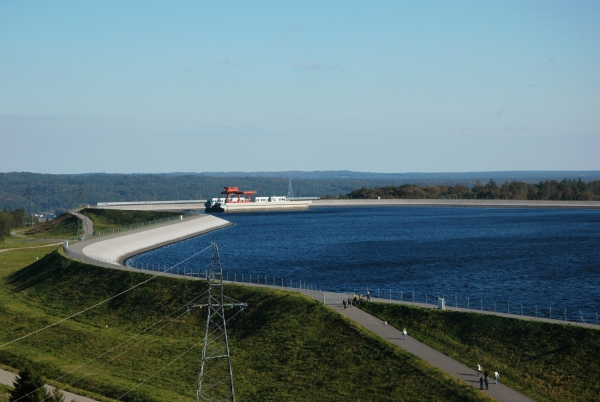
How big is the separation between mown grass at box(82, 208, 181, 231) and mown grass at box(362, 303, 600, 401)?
10896 cm

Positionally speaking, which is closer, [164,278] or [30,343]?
[30,343]

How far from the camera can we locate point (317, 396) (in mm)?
42281

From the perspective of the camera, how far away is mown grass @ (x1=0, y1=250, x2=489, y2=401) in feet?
140

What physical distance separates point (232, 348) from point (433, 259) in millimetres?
48649

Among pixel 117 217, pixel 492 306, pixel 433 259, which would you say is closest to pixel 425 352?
pixel 492 306

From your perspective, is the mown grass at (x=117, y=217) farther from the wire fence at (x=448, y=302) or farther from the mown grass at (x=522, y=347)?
the mown grass at (x=522, y=347)

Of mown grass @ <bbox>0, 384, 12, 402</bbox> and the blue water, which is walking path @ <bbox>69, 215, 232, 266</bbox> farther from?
mown grass @ <bbox>0, 384, 12, 402</bbox>

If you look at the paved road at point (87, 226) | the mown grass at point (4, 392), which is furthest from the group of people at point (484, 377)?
the paved road at point (87, 226)

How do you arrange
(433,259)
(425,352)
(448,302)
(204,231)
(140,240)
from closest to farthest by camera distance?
(425,352), (448,302), (433,259), (140,240), (204,231)

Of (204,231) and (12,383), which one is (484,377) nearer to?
(12,383)

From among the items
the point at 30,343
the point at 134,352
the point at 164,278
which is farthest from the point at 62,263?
the point at 134,352

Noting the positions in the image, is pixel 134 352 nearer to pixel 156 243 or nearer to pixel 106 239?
pixel 106 239

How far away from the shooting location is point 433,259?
310ft

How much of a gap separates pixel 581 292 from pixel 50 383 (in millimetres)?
45154
